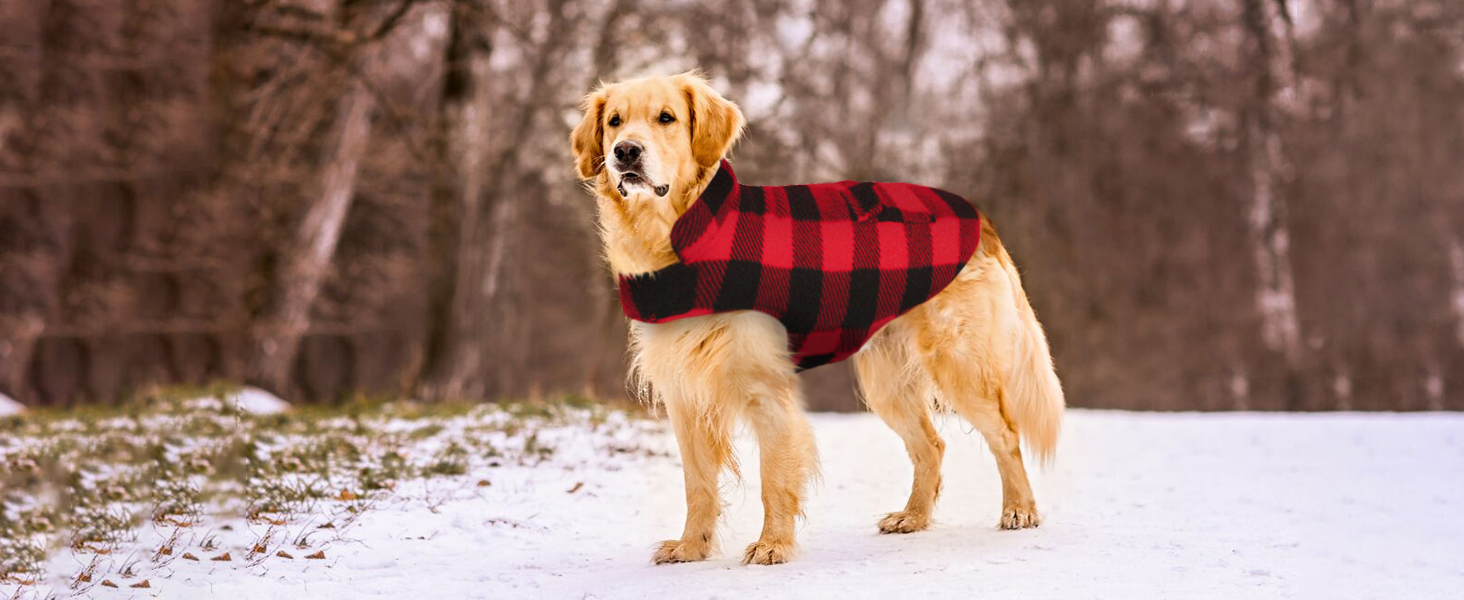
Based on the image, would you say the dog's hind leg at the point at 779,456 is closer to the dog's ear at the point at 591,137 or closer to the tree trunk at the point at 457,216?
the dog's ear at the point at 591,137

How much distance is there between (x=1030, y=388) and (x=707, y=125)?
2.10 metres

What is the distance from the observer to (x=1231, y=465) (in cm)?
838

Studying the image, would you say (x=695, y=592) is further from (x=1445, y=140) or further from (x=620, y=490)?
(x=1445, y=140)

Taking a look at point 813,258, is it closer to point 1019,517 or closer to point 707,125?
point 707,125

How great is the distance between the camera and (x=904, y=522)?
5.63 metres

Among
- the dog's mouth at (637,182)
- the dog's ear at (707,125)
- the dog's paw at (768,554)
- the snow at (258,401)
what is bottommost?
the snow at (258,401)

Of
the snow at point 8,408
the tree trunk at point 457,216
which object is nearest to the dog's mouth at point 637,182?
the tree trunk at point 457,216

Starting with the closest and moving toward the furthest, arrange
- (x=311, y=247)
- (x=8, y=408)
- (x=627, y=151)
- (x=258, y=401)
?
(x=627, y=151), (x=258, y=401), (x=8, y=408), (x=311, y=247)

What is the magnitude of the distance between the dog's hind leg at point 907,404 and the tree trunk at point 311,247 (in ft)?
33.1

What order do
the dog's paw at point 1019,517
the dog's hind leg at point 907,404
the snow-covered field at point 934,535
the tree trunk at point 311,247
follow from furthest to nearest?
the tree trunk at point 311,247 → the dog's hind leg at point 907,404 → the dog's paw at point 1019,517 → the snow-covered field at point 934,535

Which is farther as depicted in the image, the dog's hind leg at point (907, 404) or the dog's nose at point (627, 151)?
the dog's hind leg at point (907, 404)

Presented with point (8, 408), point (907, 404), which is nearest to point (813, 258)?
point (907, 404)

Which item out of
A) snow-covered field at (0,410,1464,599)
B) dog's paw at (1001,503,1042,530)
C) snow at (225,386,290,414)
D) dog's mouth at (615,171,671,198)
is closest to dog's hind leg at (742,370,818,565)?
snow-covered field at (0,410,1464,599)

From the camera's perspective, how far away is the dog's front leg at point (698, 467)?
502 cm
